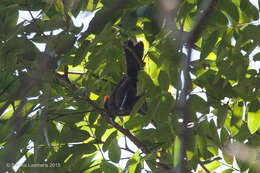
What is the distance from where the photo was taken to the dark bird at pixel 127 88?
6.64 ft

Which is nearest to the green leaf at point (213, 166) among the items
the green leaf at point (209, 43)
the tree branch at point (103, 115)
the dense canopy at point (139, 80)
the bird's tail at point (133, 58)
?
the dense canopy at point (139, 80)

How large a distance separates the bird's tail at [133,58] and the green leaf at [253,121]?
2.02 feet

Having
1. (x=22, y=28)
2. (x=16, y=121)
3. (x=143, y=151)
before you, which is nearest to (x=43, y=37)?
(x=22, y=28)

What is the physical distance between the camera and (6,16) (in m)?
1.85

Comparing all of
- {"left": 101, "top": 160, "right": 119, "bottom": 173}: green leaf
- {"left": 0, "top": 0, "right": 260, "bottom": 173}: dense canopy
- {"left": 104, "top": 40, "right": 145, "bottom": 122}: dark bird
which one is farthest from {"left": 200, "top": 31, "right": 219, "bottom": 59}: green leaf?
{"left": 101, "top": 160, "right": 119, "bottom": 173}: green leaf

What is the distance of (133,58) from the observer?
6.72ft

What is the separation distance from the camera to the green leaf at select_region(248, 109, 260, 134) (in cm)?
184

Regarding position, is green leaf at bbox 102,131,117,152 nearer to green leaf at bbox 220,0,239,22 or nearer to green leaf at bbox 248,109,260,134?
green leaf at bbox 248,109,260,134

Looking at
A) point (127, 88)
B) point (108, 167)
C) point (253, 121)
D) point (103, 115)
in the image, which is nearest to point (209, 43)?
point (253, 121)

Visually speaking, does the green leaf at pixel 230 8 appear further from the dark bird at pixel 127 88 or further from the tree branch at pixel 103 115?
the tree branch at pixel 103 115

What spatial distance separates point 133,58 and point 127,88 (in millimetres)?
193

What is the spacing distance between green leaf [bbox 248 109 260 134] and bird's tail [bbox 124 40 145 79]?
0.61 meters

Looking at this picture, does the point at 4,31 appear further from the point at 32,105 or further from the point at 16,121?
the point at 16,121

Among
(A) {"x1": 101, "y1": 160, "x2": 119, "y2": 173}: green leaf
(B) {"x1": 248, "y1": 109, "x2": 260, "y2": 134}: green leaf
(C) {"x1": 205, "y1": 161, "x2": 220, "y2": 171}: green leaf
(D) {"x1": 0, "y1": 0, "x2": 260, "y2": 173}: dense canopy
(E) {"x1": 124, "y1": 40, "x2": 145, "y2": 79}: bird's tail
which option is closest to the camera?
(D) {"x1": 0, "y1": 0, "x2": 260, "y2": 173}: dense canopy
